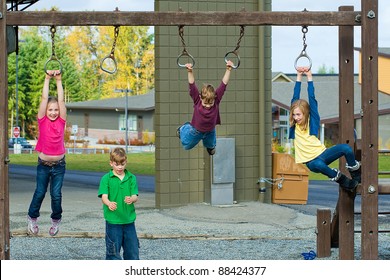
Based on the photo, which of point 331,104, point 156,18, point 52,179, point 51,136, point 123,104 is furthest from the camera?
point 123,104

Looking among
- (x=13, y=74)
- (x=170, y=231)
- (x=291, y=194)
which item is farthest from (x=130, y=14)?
(x=13, y=74)

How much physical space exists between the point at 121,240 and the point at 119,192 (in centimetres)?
58

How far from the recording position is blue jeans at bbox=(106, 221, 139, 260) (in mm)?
9555

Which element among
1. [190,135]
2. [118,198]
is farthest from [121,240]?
[190,135]

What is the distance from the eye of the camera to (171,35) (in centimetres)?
1697

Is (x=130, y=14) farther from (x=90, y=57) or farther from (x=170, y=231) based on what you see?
(x=90, y=57)

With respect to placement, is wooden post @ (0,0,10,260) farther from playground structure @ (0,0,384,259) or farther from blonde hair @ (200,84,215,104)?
blonde hair @ (200,84,215,104)

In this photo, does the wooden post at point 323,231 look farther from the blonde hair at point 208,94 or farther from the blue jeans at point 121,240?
the blue jeans at point 121,240

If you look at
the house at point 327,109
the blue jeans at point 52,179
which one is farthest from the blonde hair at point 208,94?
the house at point 327,109

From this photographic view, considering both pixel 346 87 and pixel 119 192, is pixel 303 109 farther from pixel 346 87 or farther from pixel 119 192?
pixel 119 192

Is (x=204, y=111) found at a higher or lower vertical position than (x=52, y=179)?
higher

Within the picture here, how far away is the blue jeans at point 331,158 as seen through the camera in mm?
9766

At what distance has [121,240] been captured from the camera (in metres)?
9.65

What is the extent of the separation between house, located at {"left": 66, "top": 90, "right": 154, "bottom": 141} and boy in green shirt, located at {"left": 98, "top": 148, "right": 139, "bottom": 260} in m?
57.9
